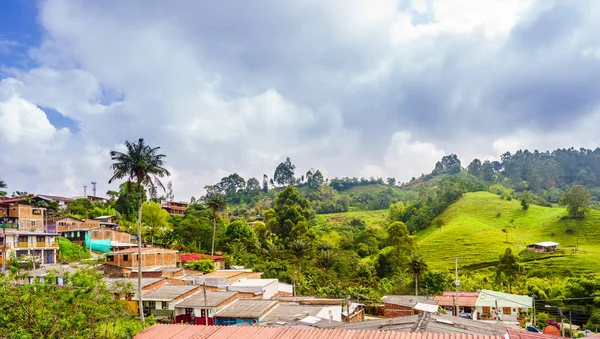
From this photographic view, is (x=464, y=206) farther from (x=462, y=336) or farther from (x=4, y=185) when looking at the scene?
(x=462, y=336)

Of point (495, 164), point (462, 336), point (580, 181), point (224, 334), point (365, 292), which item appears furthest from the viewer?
point (495, 164)

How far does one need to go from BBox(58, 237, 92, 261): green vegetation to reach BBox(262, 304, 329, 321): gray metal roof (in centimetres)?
3031

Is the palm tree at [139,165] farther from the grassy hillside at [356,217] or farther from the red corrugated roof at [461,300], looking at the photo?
the grassy hillside at [356,217]

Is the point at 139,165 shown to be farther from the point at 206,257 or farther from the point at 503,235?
the point at 503,235

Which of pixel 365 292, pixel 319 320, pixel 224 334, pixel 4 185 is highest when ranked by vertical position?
pixel 4 185

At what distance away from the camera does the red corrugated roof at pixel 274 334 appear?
10156 mm

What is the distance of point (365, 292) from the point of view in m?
47.3

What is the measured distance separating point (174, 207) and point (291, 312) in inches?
2807

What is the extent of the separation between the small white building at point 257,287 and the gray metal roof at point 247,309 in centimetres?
408

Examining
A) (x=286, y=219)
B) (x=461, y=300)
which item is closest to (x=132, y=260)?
(x=286, y=219)

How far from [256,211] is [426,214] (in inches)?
1725

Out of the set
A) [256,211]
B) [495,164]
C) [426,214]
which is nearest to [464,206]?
[426,214]

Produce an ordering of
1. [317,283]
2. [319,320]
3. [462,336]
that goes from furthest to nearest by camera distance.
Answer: [317,283]
[319,320]
[462,336]

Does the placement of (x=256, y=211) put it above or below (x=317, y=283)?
above
